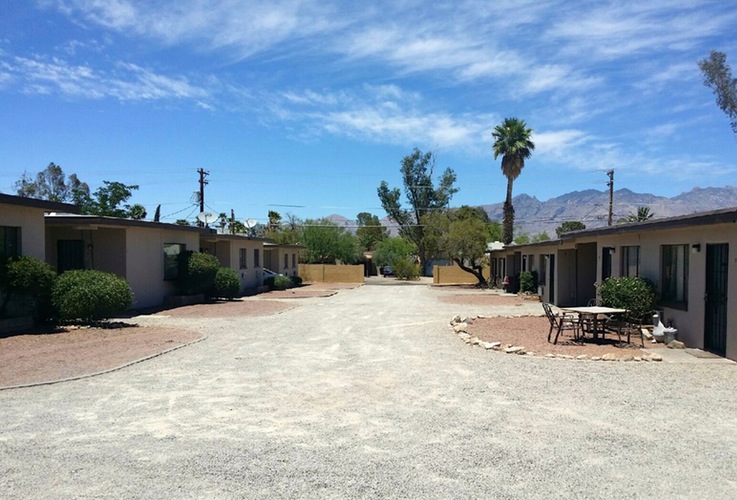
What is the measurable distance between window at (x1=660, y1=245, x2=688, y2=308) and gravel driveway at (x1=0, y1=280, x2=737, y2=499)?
11.0 feet

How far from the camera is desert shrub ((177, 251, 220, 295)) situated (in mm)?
23812

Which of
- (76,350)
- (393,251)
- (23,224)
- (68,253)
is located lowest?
(76,350)

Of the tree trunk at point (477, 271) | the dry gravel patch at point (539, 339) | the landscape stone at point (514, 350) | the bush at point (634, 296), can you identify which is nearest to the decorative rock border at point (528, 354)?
the landscape stone at point (514, 350)

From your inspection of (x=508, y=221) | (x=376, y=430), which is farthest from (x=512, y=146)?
(x=376, y=430)

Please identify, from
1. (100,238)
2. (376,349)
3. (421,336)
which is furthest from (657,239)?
(100,238)

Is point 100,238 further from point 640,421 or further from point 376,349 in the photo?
point 640,421

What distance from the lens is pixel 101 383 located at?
900 cm

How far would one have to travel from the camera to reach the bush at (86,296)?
15.1m

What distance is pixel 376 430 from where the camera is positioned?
661 centimetres

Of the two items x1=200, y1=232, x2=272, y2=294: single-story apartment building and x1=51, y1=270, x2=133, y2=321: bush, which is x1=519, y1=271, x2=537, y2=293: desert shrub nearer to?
x1=200, y1=232, x2=272, y2=294: single-story apartment building

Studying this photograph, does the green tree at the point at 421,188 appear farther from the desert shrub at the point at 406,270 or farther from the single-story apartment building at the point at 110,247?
the single-story apartment building at the point at 110,247

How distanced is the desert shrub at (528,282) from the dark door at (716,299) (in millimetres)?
19070

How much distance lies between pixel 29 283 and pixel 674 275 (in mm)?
15232

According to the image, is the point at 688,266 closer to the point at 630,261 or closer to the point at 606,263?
the point at 630,261
